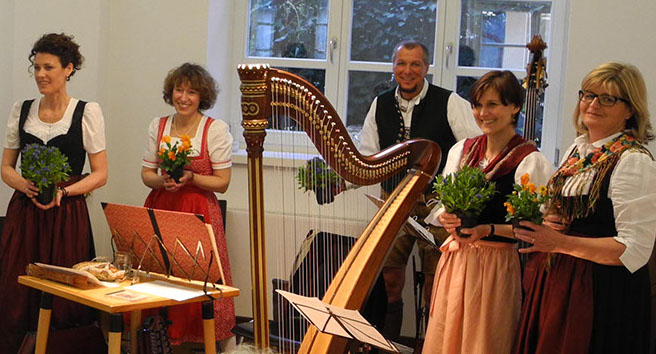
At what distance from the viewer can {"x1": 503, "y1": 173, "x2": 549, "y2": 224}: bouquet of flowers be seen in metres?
2.67

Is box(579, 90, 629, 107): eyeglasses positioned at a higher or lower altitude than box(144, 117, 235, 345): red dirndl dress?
higher

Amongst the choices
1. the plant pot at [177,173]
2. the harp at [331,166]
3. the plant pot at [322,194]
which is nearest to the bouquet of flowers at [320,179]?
the plant pot at [322,194]

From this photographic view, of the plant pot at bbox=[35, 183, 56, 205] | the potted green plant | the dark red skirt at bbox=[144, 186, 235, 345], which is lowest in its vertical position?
the dark red skirt at bbox=[144, 186, 235, 345]

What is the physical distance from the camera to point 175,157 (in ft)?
13.2

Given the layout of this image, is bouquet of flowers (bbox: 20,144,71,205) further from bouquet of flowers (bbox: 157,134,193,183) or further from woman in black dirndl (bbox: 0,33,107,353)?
bouquet of flowers (bbox: 157,134,193,183)

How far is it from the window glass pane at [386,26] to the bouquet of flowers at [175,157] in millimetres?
1827

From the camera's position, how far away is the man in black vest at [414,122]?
4.22m

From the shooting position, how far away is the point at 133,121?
5242mm

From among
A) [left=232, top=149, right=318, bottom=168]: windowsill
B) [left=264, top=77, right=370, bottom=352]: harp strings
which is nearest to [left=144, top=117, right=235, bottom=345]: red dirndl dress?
[left=264, top=77, right=370, bottom=352]: harp strings

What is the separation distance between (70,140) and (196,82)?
0.70m

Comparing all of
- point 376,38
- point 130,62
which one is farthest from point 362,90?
point 130,62

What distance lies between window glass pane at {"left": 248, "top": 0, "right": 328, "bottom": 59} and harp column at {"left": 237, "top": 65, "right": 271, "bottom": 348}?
3503 millimetres

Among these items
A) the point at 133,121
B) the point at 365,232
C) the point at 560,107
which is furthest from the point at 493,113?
the point at 133,121

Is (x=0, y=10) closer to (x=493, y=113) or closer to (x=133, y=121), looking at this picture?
(x=133, y=121)
